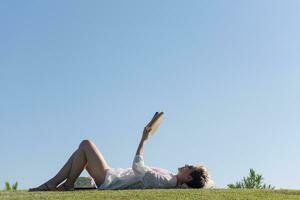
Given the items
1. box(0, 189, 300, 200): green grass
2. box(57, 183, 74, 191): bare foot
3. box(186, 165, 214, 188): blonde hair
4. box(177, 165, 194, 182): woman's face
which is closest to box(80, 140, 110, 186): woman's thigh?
box(57, 183, 74, 191): bare foot

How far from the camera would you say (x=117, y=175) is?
443 inches

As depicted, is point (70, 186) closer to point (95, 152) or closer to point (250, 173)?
point (95, 152)

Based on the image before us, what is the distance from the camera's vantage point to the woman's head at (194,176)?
1095 cm

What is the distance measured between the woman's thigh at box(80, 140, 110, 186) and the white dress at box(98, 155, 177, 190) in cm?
15

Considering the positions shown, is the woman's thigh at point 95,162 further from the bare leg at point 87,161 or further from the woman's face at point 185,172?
the woman's face at point 185,172

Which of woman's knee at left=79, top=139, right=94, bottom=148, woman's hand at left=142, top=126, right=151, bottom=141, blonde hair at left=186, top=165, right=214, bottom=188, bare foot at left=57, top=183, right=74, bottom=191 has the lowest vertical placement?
bare foot at left=57, top=183, right=74, bottom=191

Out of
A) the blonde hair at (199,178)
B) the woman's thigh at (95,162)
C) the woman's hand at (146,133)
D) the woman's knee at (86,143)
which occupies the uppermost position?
the woman's hand at (146,133)

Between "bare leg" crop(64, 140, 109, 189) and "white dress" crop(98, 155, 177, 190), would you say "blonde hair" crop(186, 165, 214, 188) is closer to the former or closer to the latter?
"white dress" crop(98, 155, 177, 190)

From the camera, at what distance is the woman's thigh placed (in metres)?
11.2

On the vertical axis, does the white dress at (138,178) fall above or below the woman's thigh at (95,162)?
below

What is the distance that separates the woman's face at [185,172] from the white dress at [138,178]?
17 centimetres

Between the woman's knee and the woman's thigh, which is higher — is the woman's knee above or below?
above

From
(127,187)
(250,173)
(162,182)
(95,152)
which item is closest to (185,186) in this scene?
(162,182)

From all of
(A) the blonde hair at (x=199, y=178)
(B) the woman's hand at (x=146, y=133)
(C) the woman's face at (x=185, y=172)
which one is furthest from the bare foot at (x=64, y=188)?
(A) the blonde hair at (x=199, y=178)
